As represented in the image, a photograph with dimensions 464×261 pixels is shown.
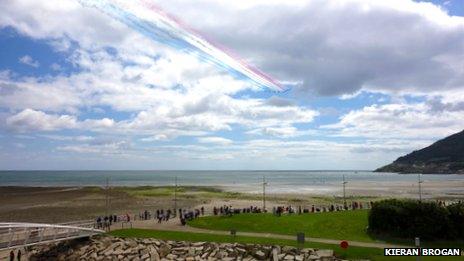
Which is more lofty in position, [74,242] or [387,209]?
[387,209]

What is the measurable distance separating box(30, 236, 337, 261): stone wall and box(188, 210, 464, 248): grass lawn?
720cm

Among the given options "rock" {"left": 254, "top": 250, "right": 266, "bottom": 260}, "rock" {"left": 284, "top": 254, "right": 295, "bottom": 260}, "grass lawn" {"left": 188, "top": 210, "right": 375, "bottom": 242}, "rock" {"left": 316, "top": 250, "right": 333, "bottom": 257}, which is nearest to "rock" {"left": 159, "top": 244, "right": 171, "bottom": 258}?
"rock" {"left": 254, "top": 250, "right": 266, "bottom": 260}

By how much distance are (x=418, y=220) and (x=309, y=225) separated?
10141mm

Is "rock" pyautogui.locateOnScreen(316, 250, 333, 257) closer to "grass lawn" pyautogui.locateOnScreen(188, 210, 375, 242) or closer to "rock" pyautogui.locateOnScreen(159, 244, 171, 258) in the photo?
"grass lawn" pyautogui.locateOnScreen(188, 210, 375, 242)

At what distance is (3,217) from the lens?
7569cm

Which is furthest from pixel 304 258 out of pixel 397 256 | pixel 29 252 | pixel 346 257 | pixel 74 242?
pixel 29 252

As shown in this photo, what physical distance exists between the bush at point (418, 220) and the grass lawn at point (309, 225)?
0.82 metres

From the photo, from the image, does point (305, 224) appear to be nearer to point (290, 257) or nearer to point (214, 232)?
point (214, 232)

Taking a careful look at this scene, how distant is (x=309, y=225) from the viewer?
45.9m

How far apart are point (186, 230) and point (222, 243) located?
901cm

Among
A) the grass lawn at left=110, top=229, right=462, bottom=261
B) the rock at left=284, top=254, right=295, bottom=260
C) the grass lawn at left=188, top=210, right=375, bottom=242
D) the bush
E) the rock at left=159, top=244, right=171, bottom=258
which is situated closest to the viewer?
the grass lawn at left=110, top=229, right=462, bottom=261

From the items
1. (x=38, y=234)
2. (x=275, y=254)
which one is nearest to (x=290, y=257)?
(x=275, y=254)

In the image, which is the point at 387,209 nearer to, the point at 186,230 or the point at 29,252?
the point at 186,230

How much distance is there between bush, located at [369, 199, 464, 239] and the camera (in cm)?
3897
